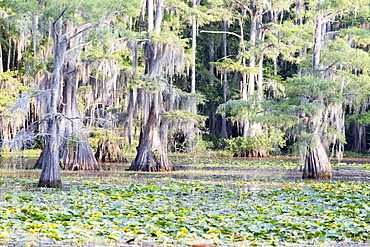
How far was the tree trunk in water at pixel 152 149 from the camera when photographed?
2117cm

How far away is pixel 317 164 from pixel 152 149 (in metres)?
5.98

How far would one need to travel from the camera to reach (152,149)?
70.3 ft

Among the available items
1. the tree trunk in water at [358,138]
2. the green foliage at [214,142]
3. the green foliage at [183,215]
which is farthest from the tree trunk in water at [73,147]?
the tree trunk in water at [358,138]

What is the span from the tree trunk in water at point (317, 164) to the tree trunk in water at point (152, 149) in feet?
16.9

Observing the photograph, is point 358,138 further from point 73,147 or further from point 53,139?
point 53,139

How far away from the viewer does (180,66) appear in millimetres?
21875

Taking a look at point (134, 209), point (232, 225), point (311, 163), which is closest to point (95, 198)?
point (134, 209)

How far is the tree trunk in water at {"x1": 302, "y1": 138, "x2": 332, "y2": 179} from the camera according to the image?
18.6m

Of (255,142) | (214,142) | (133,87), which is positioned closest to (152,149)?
(133,87)

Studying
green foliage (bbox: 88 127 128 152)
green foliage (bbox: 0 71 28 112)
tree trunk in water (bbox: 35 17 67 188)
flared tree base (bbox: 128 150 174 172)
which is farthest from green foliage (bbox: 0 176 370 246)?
green foliage (bbox: 0 71 28 112)

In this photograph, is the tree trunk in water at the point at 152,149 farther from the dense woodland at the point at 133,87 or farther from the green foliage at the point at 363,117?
the green foliage at the point at 363,117

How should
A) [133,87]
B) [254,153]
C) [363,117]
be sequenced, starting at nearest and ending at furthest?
[133,87]
[363,117]
[254,153]

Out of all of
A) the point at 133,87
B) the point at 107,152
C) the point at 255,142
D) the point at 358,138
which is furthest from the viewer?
the point at 358,138

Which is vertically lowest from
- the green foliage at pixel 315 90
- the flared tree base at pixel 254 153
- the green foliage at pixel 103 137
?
the flared tree base at pixel 254 153
